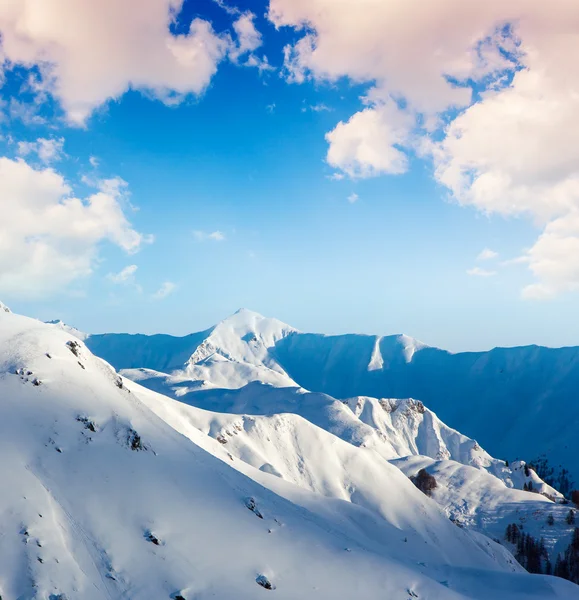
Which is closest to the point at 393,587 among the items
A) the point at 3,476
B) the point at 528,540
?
the point at 3,476

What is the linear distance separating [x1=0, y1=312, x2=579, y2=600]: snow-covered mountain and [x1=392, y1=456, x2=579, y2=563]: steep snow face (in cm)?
7254

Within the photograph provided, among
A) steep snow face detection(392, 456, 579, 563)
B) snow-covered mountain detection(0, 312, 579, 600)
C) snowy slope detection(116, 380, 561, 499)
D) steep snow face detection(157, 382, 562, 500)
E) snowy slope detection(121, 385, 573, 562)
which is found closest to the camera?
snow-covered mountain detection(0, 312, 579, 600)

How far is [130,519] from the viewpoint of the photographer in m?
28.8

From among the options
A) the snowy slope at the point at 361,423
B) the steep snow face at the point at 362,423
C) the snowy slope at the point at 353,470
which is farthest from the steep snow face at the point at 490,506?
the snowy slope at the point at 361,423

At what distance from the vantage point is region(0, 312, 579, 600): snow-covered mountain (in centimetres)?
2434

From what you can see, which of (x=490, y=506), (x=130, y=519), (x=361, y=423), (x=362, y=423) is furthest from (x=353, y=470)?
(x=130, y=519)

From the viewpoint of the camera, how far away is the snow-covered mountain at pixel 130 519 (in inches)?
958

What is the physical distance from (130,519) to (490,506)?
114 metres

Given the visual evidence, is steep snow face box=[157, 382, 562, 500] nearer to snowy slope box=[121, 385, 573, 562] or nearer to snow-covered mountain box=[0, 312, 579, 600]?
snowy slope box=[121, 385, 573, 562]

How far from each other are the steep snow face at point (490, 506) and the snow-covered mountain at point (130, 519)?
72540 mm

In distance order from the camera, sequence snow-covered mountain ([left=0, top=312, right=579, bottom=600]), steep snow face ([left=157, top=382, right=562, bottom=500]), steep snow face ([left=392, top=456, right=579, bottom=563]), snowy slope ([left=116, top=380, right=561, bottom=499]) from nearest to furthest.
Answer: snow-covered mountain ([left=0, top=312, right=579, bottom=600]), steep snow face ([left=392, top=456, right=579, bottom=563]), steep snow face ([left=157, top=382, right=562, bottom=500]), snowy slope ([left=116, top=380, right=561, bottom=499])

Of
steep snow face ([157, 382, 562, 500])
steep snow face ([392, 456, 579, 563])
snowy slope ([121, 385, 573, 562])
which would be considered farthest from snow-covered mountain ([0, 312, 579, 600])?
steep snow face ([157, 382, 562, 500])

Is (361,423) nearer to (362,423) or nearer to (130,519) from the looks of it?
(362,423)

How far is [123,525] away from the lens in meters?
28.1
